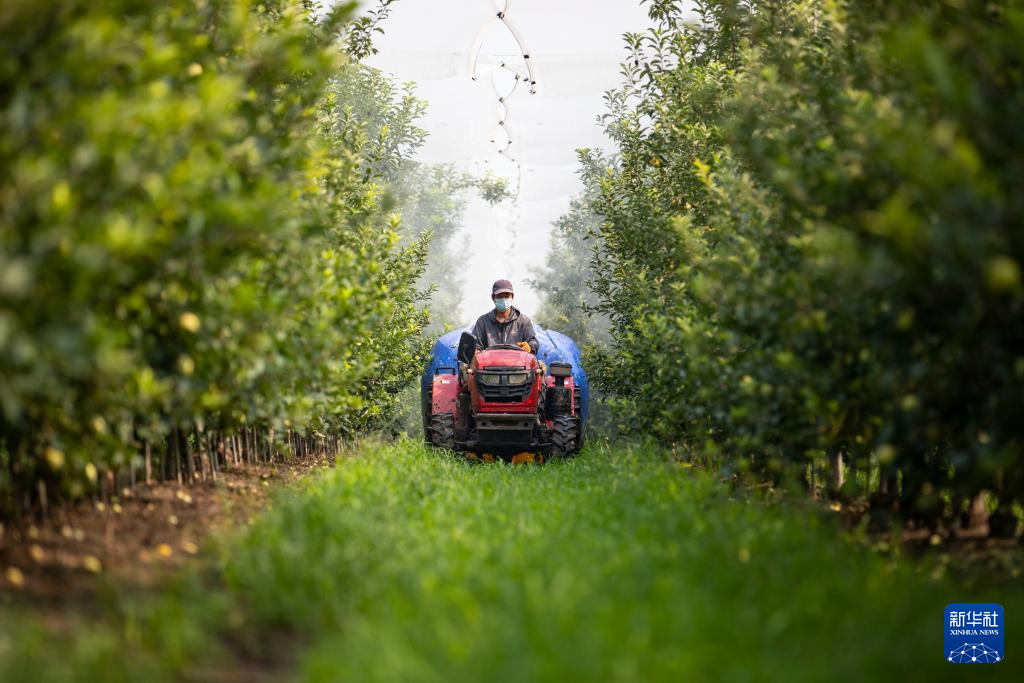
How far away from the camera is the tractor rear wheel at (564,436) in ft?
36.9

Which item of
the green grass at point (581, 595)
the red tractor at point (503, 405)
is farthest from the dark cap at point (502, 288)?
the green grass at point (581, 595)

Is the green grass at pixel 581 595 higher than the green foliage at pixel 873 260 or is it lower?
lower

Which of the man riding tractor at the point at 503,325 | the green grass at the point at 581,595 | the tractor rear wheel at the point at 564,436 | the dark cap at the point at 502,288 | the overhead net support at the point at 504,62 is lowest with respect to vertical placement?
the tractor rear wheel at the point at 564,436

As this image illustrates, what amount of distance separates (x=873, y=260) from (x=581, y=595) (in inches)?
69.0

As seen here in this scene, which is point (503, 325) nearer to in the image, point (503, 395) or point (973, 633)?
point (503, 395)

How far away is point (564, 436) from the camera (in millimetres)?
11242

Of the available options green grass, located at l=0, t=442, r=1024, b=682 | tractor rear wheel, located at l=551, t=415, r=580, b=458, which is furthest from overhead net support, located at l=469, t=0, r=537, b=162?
green grass, located at l=0, t=442, r=1024, b=682

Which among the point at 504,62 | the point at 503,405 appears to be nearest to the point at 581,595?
the point at 503,405

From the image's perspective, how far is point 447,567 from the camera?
14.2 ft

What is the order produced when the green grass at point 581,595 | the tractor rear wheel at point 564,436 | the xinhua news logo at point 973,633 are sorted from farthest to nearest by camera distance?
the tractor rear wheel at point 564,436
the xinhua news logo at point 973,633
the green grass at point 581,595

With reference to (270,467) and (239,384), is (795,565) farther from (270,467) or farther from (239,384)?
(270,467)

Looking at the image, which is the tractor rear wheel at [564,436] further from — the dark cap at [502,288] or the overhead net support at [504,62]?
the overhead net support at [504,62]

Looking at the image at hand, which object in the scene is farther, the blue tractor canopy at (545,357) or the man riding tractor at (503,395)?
the blue tractor canopy at (545,357)

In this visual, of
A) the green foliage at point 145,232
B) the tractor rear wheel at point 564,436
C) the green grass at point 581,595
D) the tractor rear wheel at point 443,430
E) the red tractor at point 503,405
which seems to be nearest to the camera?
the green grass at point 581,595
